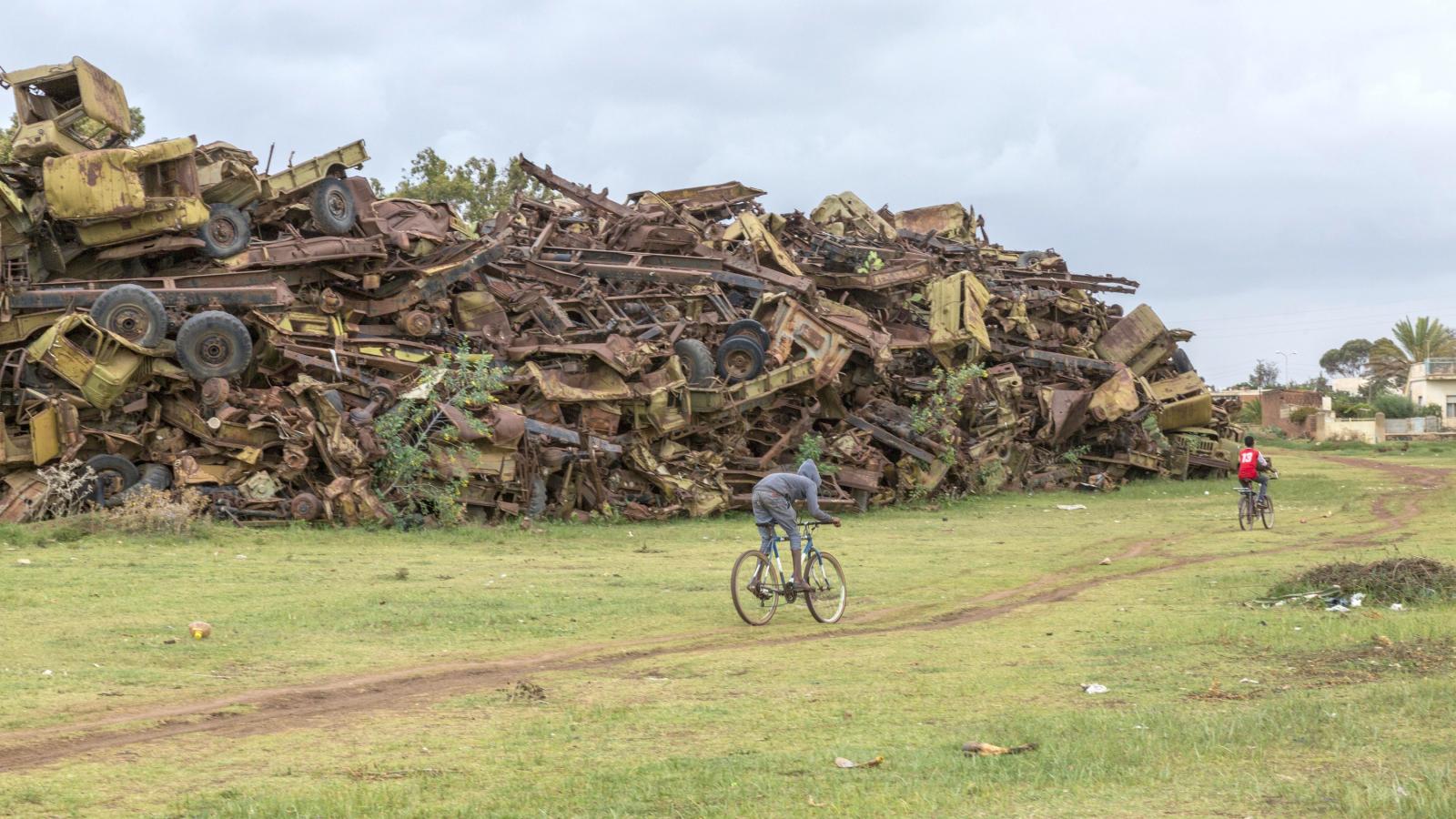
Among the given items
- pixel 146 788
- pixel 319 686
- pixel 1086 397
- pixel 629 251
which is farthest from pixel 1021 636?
pixel 1086 397

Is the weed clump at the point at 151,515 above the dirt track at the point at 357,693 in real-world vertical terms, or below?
above

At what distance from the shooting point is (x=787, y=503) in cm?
1270

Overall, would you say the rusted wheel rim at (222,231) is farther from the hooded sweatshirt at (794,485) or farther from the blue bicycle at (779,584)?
the hooded sweatshirt at (794,485)

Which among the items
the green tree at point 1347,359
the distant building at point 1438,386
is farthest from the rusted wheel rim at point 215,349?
the green tree at point 1347,359

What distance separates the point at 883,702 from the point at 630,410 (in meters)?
15.5

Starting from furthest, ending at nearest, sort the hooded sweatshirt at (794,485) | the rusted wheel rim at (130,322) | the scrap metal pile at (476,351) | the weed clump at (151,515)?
1. the scrap metal pile at (476,351)
2. the rusted wheel rim at (130,322)
3. the weed clump at (151,515)
4. the hooded sweatshirt at (794,485)

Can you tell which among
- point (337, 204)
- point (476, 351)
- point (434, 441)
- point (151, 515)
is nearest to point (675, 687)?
point (151, 515)

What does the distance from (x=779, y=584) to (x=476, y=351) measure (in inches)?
506

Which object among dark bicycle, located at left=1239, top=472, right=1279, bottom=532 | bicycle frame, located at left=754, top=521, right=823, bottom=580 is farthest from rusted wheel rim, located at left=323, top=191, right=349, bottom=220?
dark bicycle, located at left=1239, top=472, right=1279, bottom=532

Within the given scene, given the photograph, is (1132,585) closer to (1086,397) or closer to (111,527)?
(111,527)

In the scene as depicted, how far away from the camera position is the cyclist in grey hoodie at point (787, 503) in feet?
41.0

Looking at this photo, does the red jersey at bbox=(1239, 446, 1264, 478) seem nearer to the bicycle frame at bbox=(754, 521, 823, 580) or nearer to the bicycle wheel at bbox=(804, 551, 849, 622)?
the bicycle wheel at bbox=(804, 551, 849, 622)

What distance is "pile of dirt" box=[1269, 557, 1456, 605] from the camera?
12.9 metres

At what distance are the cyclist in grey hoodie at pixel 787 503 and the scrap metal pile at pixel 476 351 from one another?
9.47 meters
